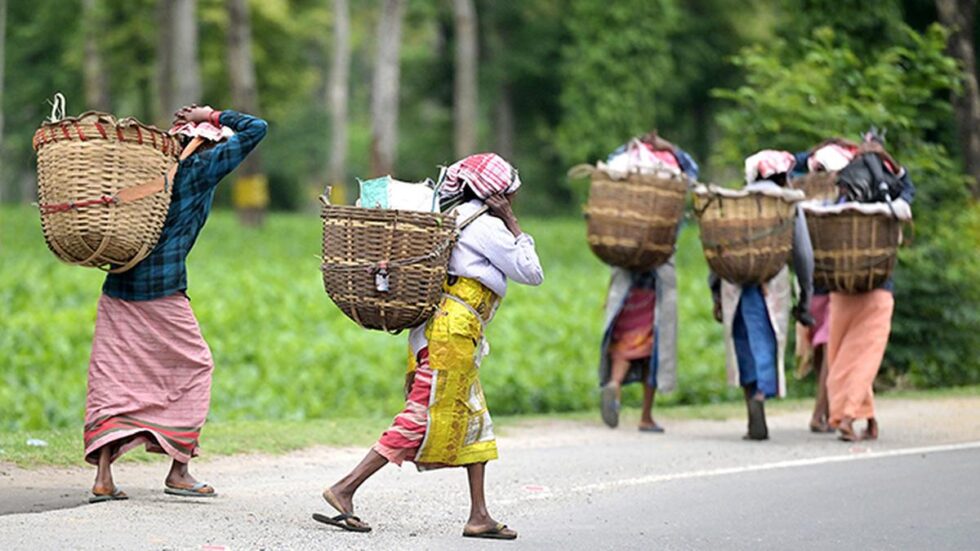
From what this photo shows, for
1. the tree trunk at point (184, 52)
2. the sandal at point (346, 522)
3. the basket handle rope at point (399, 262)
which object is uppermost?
the tree trunk at point (184, 52)

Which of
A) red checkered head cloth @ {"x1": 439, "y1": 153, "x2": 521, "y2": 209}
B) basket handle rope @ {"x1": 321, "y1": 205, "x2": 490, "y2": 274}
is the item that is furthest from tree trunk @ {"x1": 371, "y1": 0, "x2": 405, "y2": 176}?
basket handle rope @ {"x1": 321, "y1": 205, "x2": 490, "y2": 274}

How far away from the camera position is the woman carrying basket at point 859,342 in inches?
484

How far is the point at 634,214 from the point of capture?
40.9 feet

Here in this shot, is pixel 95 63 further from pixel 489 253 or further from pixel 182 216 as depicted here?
pixel 489 253

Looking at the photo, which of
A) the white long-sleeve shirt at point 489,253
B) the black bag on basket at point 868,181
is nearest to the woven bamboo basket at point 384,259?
the white long-sleeve shirt at point 489,253

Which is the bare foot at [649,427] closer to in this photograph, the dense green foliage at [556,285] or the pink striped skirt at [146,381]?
the dense green foliage at [556,285]

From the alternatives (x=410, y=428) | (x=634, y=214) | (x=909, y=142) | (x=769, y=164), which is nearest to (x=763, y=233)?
(x=769, y=164)

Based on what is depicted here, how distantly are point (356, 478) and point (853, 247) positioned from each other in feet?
18.1

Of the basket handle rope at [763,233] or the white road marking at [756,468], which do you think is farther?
the basket handle rope at [763,233]

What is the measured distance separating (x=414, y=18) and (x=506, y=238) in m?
43.3

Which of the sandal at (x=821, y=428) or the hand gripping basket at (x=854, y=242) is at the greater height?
the hand gripping basket at (x=854, y=242)

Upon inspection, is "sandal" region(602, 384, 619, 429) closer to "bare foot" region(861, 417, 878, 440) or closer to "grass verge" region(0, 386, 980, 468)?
"grass verge" region(0, 386, 980, 468)

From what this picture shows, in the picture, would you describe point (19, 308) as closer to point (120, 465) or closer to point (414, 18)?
point (120, 465)

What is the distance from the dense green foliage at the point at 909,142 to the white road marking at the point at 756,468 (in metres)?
4.54
